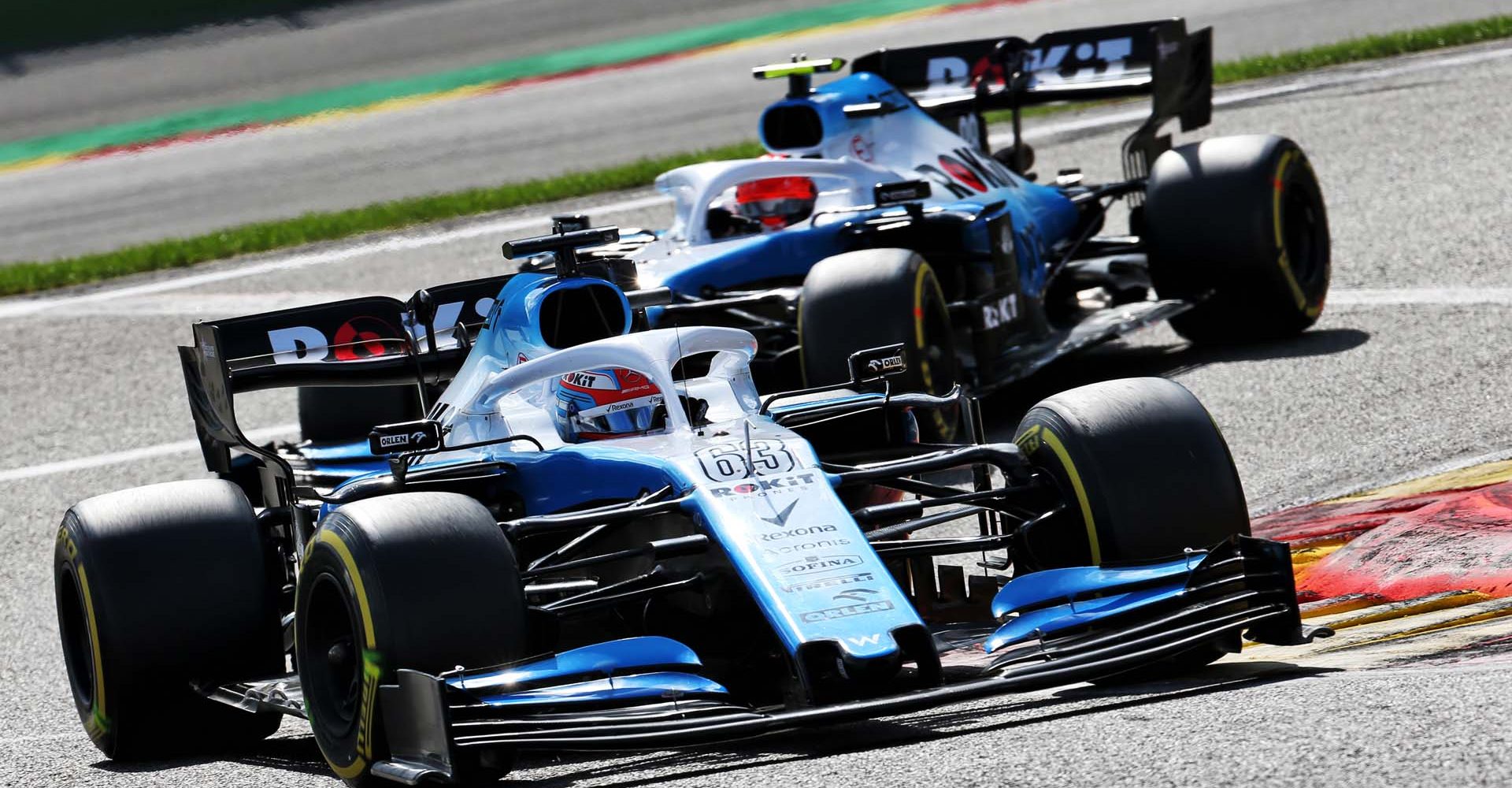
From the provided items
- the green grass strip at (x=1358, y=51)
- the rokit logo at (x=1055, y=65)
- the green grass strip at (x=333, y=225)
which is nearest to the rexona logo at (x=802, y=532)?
the rokit logo at (x=1055, y=65)

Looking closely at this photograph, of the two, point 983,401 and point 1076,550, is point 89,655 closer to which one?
point 1076,550

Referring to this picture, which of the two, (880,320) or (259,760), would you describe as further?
(880,320)

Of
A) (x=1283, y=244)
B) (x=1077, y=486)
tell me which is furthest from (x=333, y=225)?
(x=1077, y=486)

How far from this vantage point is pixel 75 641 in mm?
7457

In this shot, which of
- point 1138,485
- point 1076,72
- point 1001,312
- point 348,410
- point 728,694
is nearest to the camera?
point 728,694

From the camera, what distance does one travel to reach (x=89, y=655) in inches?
287

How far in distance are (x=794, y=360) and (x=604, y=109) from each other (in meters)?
12.7

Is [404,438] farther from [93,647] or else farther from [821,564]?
[821,564]

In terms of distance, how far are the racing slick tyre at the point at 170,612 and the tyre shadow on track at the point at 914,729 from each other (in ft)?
5.04

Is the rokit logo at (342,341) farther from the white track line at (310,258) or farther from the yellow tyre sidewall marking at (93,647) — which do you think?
the white track line at (310,258)

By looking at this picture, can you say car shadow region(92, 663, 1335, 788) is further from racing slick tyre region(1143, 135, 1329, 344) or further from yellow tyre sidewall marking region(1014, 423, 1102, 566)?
racing slick tyre region(1143, 135, 1329, 344)

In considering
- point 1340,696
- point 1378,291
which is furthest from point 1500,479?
point 1378,291

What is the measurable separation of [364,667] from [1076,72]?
8633mm

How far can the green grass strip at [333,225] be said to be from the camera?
63.1ft
